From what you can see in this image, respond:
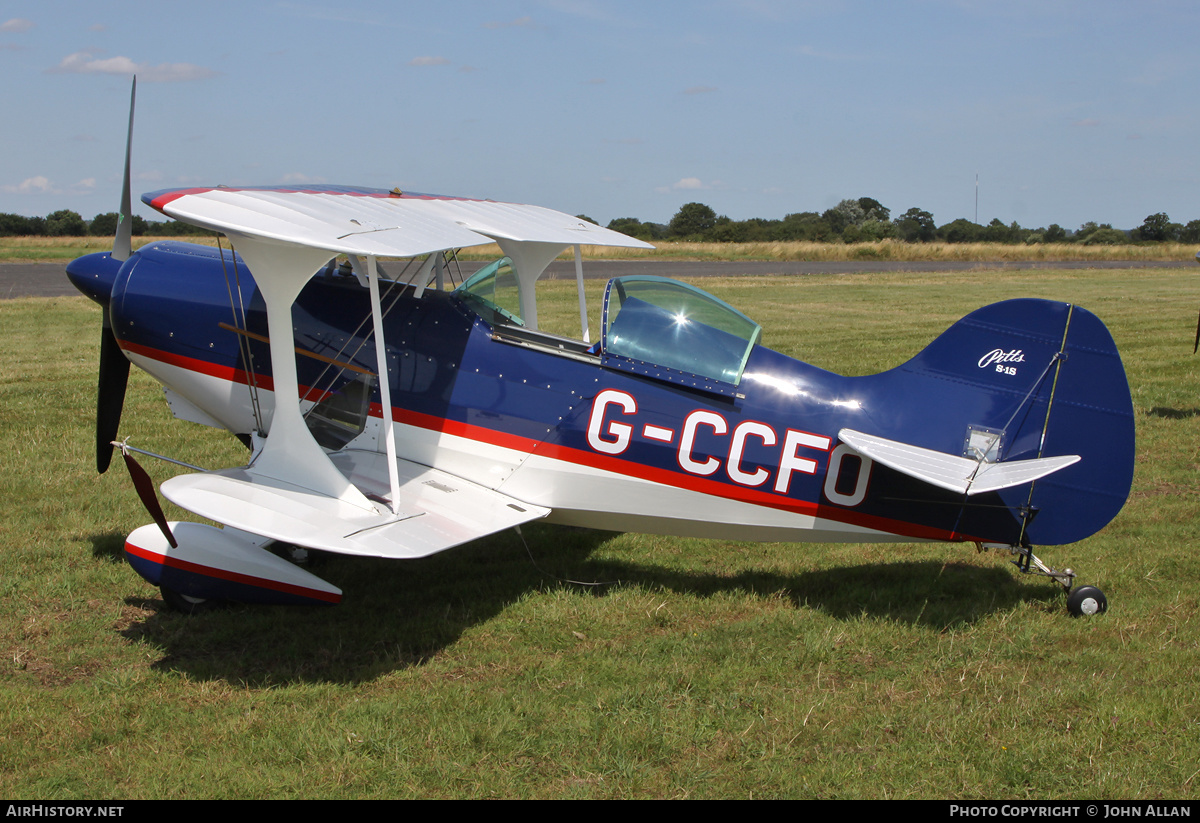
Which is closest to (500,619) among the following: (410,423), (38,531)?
(410,423)

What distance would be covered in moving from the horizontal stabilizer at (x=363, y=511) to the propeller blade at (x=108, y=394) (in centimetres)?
192

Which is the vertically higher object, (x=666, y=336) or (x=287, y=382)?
(x=666, y=336)

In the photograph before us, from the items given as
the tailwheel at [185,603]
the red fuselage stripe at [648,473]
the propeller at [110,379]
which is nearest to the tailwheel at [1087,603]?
the red fuselage stripe at [648,473]

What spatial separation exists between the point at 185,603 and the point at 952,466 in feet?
14.4

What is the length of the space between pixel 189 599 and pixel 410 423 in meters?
1.64

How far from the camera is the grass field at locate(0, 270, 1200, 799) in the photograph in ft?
12.1

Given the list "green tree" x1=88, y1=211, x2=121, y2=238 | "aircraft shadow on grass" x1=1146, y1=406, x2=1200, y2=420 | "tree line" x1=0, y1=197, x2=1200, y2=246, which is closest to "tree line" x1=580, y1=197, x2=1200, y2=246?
"tree line" x1=0, y1=197, x2=1200, y2=246

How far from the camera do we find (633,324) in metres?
5.44

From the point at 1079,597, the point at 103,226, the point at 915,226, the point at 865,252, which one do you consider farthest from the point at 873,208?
the point at 1079,597

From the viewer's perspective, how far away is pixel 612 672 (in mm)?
4586

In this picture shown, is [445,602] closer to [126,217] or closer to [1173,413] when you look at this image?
[126,217]

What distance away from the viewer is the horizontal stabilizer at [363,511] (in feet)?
14.5
